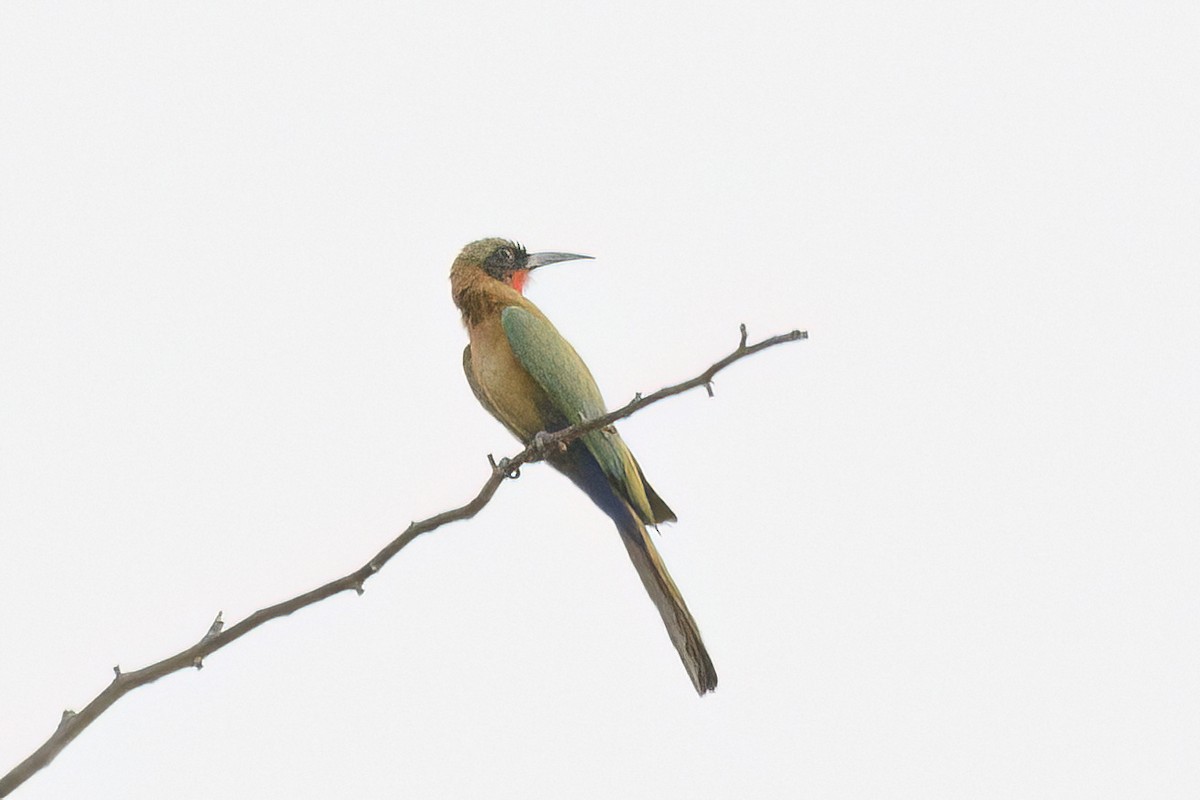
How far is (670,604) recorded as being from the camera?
15.9 feet

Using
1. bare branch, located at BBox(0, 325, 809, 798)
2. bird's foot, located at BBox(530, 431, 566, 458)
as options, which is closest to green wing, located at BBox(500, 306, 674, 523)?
bird's foot, located at BBox(530, 431, 566, 458)

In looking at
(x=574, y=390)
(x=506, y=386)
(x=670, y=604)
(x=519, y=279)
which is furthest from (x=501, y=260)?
(x=670, y=604)

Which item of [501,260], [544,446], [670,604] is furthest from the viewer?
[501,260]

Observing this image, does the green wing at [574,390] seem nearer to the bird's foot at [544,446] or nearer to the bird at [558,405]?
the bird at [558,405]

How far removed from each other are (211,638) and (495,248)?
3.42m

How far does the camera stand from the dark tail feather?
4.69 meters

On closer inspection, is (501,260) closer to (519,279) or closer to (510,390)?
(519,279)

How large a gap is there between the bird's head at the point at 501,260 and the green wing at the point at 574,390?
396 millimetres

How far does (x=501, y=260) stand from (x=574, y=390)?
0.87 meters

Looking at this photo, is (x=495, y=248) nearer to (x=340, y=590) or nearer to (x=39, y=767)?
(x=340, y=590)

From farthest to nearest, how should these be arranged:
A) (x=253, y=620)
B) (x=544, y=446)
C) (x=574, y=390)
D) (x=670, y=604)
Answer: (x=574, y=390), (x=670, y=604), (x=544, y=446), (x=253, y=620)

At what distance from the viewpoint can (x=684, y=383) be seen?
316cm

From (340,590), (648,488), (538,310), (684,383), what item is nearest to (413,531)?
(340,590)

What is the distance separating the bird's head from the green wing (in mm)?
396
